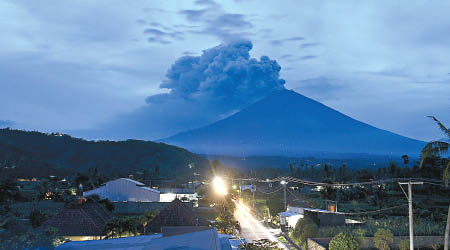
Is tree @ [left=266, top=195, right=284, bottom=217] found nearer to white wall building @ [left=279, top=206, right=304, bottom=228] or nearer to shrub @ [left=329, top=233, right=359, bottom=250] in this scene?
white wall building @ [left=279, top=206, right=304, bottom=228]

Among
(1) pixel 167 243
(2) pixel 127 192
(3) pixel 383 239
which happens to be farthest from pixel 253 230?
(2) pixel 127 192

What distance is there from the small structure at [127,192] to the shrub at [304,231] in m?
27.1

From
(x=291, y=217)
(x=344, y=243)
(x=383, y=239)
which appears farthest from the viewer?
(x=291, y=217)

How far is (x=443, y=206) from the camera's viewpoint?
49.4 meters

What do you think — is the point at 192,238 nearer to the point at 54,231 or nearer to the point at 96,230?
the point at 54,231

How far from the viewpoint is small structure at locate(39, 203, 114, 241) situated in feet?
101

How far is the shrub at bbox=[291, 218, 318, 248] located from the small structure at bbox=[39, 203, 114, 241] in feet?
46.0

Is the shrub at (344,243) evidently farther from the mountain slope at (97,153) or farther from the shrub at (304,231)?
the mountain slope at (97,153)

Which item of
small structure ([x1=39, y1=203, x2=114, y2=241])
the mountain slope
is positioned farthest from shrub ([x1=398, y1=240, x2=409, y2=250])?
the mountain slope

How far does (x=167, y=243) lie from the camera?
17.3m

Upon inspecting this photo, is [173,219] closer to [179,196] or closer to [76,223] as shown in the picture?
[76,223]

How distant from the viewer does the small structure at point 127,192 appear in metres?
53.4

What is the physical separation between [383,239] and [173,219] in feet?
48.9

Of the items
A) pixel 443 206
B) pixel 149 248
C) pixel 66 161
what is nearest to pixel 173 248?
pixel 149 248
